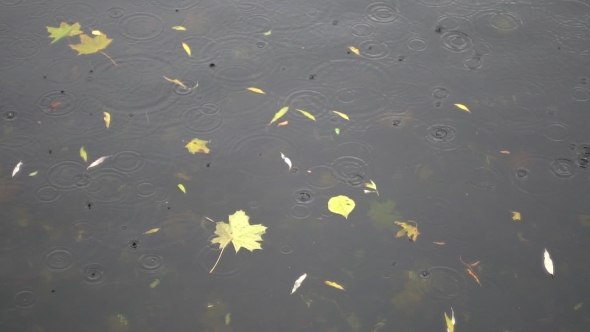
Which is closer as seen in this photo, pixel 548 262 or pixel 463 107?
pixel 548 262

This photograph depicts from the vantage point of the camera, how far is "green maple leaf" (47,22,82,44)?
14.4 ft

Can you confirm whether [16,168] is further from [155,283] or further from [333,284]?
[333,284]

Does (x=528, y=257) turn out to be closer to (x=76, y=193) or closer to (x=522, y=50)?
(x=522, y=50)

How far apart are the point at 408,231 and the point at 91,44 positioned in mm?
2277

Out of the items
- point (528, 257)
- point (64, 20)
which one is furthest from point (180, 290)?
point (64, 20)

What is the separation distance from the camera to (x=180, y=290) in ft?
10.7

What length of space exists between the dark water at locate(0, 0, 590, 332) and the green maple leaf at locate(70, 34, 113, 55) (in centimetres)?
3

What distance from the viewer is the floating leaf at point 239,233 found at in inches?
136

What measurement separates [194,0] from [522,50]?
2.14 m

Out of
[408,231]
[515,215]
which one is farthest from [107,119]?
[515,215]

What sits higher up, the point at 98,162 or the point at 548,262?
the point at 98,162

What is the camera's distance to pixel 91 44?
434 centimetres

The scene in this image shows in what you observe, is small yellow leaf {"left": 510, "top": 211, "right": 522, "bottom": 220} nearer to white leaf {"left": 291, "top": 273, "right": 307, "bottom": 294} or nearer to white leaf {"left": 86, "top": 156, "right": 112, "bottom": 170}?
white leaf {"left": 291, "top": 273, "right": 307, "bottom": 294}

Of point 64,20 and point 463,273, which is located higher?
point 64,20
